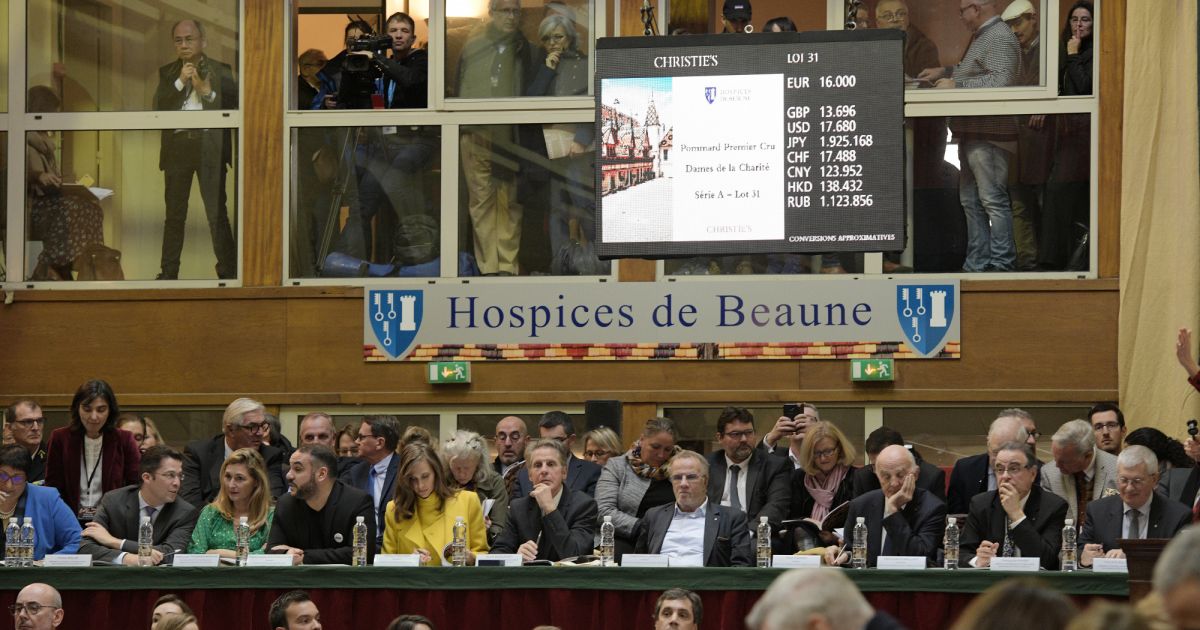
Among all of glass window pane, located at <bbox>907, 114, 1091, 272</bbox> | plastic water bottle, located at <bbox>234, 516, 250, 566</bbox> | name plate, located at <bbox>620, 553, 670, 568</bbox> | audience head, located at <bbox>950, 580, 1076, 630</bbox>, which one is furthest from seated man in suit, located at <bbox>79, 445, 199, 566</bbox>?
audience head, located at <bbox>950, 580, 1076, 630</bbox>

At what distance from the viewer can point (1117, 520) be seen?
8.02 m

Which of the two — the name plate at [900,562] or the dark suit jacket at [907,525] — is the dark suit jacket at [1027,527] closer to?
the dark suit jacket at [907,525]

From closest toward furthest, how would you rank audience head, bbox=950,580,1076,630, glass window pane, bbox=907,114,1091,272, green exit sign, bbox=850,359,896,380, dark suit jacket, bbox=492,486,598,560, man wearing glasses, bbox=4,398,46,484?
audience head, bbox=950,580,1076,630 < dark suit jacket, bbox=492,486,598,560 < man wearing glasses, bbox=4,398,46,484 < green exit sign, bbox=850,359,896,380 < glass window pane, bbox=907,114,1091,272

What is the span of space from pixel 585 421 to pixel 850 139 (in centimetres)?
295

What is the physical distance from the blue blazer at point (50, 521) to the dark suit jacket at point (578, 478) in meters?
2.20

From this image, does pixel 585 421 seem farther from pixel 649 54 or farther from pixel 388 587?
pixel 388 587

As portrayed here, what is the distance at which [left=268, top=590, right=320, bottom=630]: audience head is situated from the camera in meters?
7.19

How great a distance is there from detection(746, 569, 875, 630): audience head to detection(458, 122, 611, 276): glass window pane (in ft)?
27.9

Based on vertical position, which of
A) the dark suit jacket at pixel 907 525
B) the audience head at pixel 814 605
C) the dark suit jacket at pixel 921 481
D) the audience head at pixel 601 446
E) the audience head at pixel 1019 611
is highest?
the audience head at pixel 1019 611

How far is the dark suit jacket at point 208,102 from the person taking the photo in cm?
1222

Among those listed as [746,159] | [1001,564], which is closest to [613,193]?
[746,159]

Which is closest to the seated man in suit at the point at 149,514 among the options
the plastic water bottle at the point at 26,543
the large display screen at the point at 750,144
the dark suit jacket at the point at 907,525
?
the plastic water bottle at the point at 26,543

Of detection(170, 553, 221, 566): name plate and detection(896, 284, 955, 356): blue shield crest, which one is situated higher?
detection(896, 284, 955, 356): blue shield crest

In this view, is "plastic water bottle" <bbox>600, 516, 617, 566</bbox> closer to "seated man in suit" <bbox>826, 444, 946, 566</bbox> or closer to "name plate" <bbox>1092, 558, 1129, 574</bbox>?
"seated man in suit" <bbox>826, 444, 946, 566</bbox>
